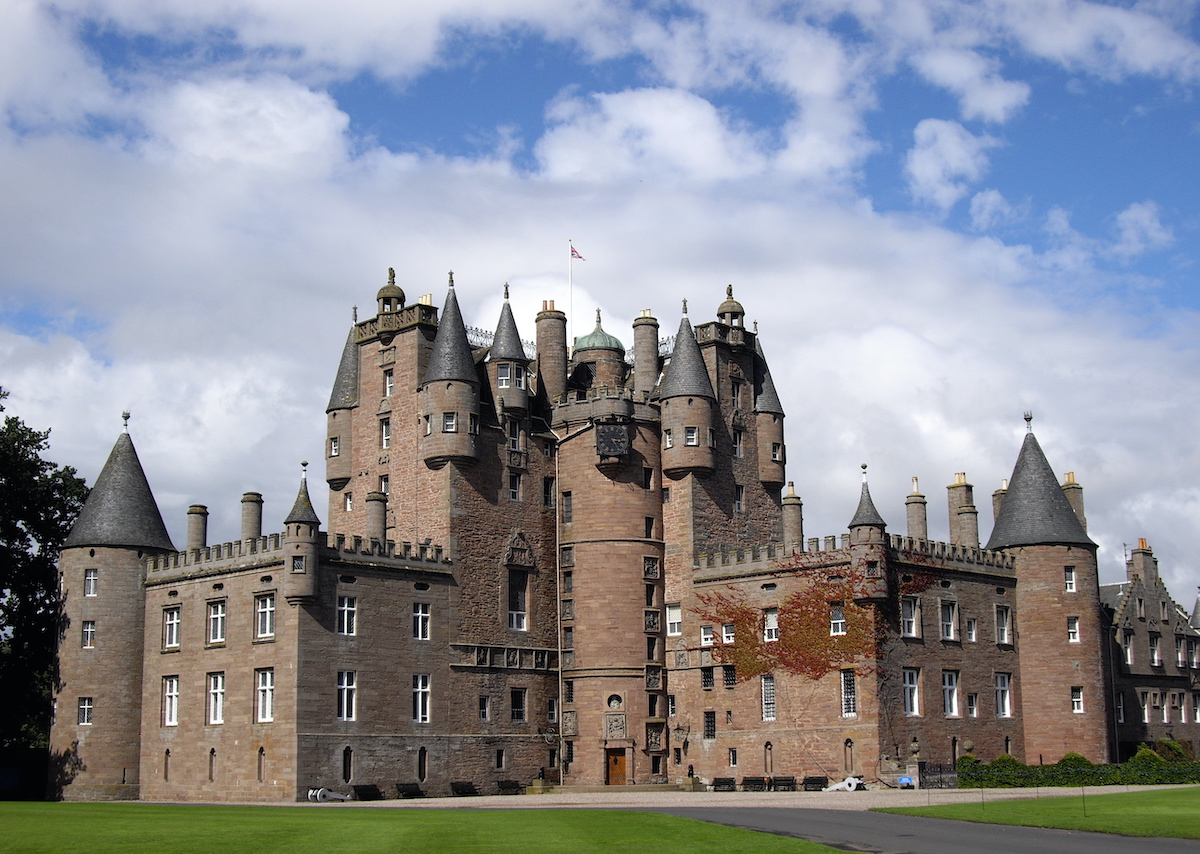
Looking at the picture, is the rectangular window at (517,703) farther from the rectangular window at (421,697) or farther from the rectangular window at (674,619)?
the rectangular window at (674,619)

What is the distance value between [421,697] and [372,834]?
92.3 feet

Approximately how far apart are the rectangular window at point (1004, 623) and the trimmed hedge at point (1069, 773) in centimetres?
553

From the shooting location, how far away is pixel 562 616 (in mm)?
65062

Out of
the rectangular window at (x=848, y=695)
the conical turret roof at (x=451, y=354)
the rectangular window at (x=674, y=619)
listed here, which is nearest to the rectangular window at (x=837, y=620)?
the rectangular window at (x=848, y=695)

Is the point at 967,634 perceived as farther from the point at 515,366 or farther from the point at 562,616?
the point at 515,366

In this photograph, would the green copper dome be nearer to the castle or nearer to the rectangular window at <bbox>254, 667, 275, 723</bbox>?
the castle

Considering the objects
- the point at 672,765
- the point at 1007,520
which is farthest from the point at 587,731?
the point at 1007,520

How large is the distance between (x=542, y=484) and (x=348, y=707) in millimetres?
14864

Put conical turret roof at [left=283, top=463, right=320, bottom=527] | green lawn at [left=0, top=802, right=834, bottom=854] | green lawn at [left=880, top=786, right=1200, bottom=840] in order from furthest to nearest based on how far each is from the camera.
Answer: conical turret roof at [left=283, top=463, right=320, bottom=527]
green lawn at [left=880, top=786, right=1200, bottom=840]
green lawn at [left=0, top=802, right=834, bottom=854]

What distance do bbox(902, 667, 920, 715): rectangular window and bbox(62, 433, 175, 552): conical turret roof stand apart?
33.9 m

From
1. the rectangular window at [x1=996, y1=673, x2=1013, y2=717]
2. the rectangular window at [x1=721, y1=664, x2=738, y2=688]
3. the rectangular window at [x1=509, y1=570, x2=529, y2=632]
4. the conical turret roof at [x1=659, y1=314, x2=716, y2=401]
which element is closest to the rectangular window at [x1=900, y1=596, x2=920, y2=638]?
the rectangular window at [x1=996, y1=673, x2=1013, y2=717]

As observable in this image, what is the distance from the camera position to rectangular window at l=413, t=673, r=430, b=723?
2322 inches

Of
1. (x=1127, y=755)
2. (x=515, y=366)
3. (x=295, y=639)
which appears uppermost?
(x=515, y=366)

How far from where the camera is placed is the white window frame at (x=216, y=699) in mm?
58656
